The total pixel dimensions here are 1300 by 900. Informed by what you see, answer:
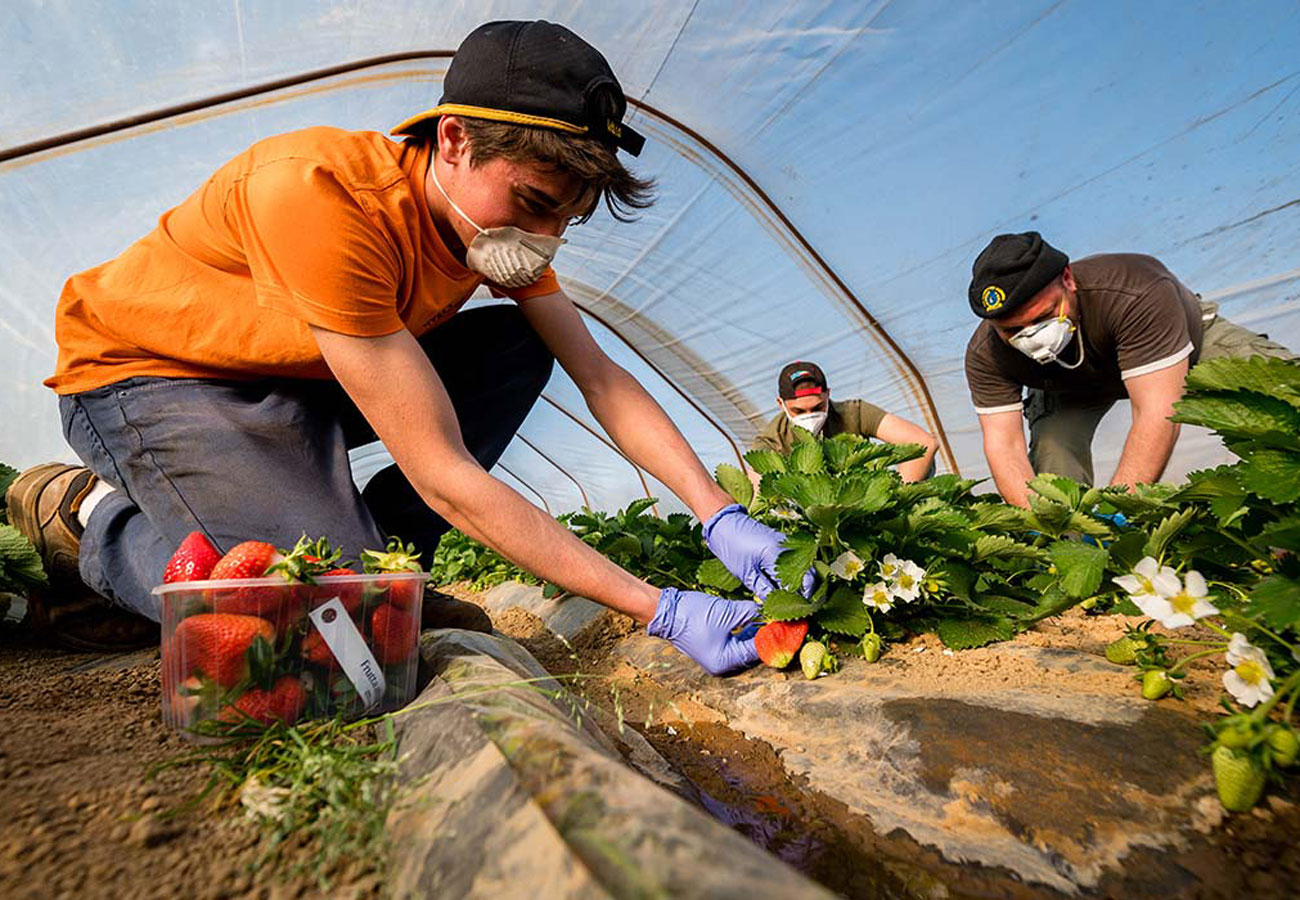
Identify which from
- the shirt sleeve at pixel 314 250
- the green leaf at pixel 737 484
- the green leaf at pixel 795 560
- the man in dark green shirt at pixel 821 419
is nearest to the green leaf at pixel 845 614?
the green leaf at pixel 795 560

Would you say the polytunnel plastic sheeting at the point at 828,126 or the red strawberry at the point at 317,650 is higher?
the polytunnel plastic sheeting at the point at 828,126

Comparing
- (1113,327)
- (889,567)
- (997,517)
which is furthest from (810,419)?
(889,567)

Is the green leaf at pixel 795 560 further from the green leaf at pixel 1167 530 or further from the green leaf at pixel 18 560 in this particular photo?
the green leaf at pixel 18 560

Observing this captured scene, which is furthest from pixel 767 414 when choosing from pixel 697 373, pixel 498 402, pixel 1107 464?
pixel 498 402

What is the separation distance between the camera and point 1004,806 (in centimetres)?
107

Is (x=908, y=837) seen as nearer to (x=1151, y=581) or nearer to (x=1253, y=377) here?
(x=1151, y=581)

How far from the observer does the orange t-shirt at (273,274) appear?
157 centimetres

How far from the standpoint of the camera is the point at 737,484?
2.33m

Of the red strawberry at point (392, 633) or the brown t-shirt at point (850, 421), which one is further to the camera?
the brown t-shirt at point (850, 421)

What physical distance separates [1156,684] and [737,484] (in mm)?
1293

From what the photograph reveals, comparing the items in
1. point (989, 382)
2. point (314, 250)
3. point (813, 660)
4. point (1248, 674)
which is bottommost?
point (813, 660)

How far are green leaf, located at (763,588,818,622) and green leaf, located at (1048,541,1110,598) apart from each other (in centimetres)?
57

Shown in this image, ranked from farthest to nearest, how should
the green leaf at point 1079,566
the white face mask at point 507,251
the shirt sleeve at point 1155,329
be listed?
the shirt sleeve at point 1155,329, the white face mask at point 507,251, the green leaf at point 1079,566

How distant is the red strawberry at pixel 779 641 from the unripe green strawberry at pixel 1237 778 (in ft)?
3.07
